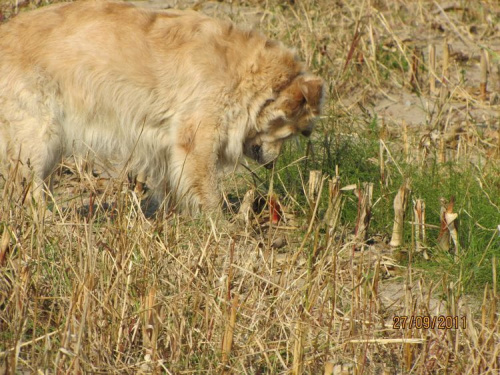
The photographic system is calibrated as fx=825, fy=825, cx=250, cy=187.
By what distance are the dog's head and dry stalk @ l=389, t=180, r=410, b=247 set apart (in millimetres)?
1029

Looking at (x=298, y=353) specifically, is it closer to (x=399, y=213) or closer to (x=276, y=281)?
(x=276, y=281)

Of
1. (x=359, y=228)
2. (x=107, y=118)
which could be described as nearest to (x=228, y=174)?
(x=107, y=118)

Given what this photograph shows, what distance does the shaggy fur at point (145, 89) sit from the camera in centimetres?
527

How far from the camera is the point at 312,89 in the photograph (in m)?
5.66

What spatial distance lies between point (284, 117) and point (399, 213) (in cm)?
122

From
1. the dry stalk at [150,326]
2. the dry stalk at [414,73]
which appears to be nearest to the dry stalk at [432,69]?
the dry stalk at [414,73]

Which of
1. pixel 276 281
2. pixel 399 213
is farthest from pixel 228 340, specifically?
pixel 399 213

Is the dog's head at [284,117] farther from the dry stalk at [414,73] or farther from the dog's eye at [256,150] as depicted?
the dry stalk at [414,73]

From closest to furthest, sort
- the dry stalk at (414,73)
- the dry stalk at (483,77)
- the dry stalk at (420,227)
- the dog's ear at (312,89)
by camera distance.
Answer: the dry stalk at (420,227) → the dog's ear at (312,89) → the dry stalk at (483,77) → the dry stalk at (414,73)

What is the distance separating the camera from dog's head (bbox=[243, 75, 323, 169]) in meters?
5.70

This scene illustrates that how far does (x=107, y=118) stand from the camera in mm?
5570
